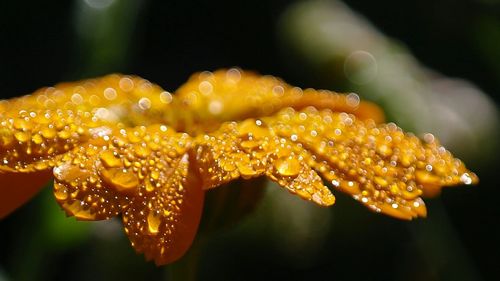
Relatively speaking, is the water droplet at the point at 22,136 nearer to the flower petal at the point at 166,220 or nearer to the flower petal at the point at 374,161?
the flower petal at the point at 166,220

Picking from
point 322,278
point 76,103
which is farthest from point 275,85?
point 322,278

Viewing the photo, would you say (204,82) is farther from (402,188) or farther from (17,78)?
(17,78)

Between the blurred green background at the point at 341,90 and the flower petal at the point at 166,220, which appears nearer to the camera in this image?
the flower petal at the point at 166,220

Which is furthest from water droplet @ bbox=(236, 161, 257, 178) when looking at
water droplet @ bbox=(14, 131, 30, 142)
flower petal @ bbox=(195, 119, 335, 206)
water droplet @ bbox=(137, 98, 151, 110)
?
water droplet @ bbox=(137, 98, 151, 110)

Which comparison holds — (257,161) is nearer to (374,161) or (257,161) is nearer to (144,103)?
(374,161)

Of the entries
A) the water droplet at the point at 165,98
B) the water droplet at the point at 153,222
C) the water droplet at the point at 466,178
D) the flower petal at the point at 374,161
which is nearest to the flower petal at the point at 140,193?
the water droplet at the point at 153,222

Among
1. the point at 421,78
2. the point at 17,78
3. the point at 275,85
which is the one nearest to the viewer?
the point at 275,85
